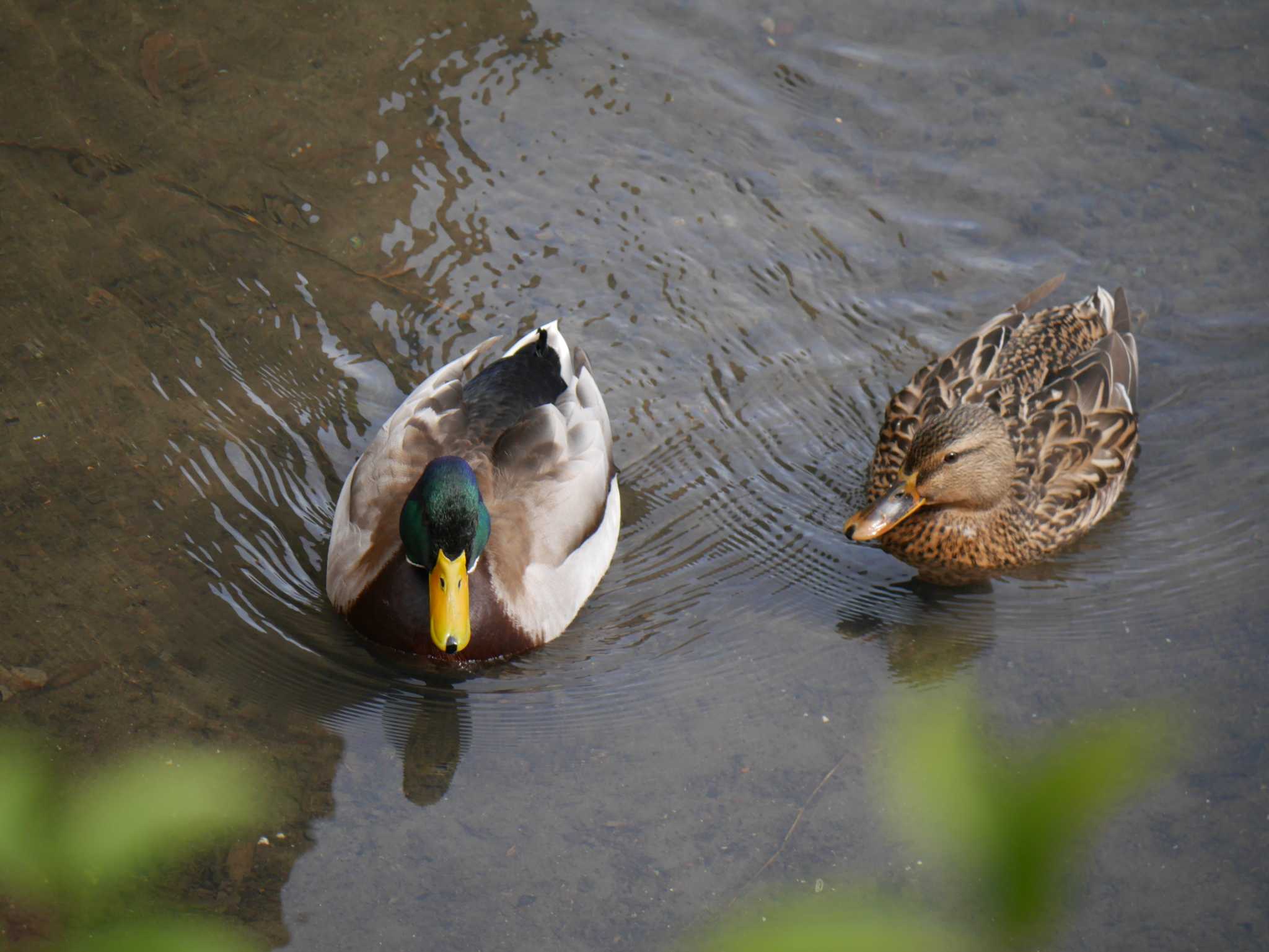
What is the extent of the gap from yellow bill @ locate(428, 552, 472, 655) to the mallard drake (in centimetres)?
147

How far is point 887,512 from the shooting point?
4.80 m

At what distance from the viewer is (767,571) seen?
4.96 m

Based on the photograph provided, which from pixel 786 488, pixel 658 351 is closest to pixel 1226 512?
pixel 786 488

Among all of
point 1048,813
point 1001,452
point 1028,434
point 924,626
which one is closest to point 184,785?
point 1048,813

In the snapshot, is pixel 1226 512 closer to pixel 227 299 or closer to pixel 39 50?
pixel 227 299

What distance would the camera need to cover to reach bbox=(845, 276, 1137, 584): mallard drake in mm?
4820

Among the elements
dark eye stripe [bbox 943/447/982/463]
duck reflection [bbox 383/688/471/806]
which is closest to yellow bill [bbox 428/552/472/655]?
duck reflection [bbox 383/688/471/806]

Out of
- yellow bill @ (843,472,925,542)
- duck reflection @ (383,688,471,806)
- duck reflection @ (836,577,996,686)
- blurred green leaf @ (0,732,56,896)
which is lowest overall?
duck reflection @ (836,577,996,686)

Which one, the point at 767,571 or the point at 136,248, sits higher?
the point at 136,248

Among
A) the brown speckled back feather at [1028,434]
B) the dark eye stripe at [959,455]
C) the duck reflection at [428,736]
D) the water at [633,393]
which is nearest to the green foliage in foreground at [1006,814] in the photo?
the water at [633,393]

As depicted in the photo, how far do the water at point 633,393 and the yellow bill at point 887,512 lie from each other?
300 millimetres

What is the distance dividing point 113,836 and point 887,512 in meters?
3.70

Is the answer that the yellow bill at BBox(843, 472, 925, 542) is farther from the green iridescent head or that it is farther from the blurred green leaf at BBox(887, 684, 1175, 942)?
the blurred green leaf at BBox(887, 684, 1175, 942)

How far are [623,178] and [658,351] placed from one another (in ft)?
3.88
